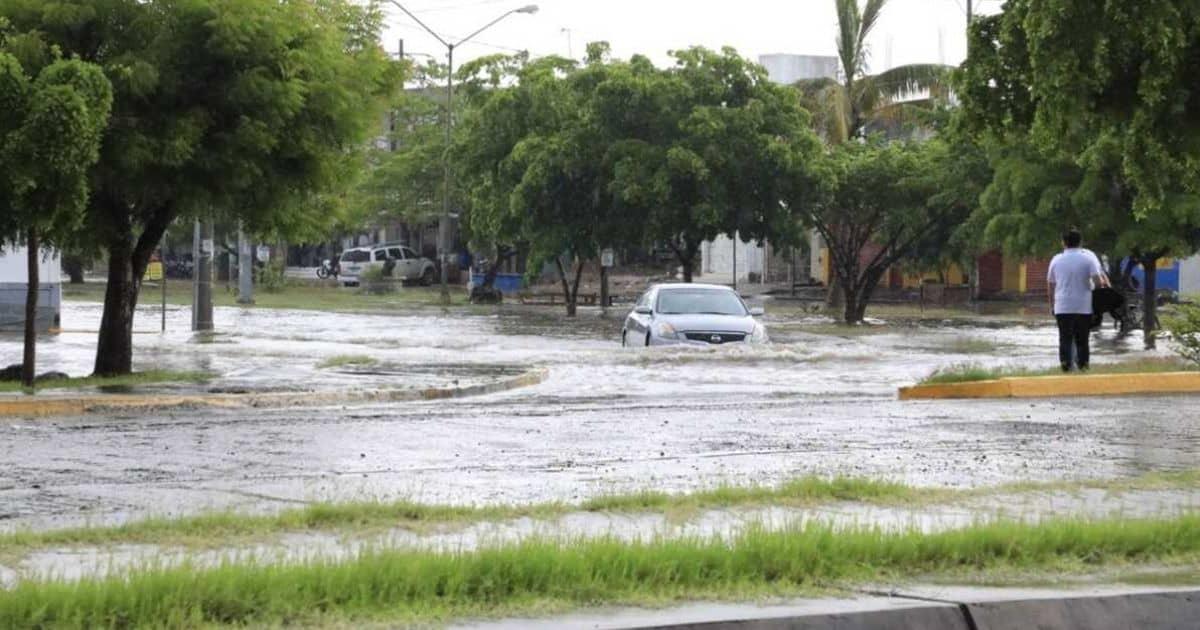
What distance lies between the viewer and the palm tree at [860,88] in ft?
170

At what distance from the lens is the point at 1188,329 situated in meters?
18.8

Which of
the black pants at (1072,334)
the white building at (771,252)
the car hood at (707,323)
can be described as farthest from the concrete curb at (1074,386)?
the white building at (771,252)

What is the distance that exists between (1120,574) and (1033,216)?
29.5m

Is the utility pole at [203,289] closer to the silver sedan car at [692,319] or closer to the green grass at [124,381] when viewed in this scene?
the silver sedan car at [692,319]

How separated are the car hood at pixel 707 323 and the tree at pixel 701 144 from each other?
57.3 feet

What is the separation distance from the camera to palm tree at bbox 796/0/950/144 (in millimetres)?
51938

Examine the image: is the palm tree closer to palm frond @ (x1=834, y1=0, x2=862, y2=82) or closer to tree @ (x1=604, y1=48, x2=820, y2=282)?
palm frond @ (x1=834, y1=0, x2=862, y2=82)

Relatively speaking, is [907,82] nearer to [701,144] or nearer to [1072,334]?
[701,144]

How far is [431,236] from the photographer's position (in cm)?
9012

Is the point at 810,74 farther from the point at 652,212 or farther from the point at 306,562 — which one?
the point at 306,562

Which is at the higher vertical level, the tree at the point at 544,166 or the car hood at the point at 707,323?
the tree at the point at 544,166

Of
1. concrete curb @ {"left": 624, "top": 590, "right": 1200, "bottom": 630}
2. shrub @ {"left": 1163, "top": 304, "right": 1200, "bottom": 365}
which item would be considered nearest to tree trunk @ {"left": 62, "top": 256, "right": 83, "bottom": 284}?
shrub @ {"left": 1163, "top": 304, "right": 1200, "bottom": 365}

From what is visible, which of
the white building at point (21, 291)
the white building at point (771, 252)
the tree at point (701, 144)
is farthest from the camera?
the white building at point (771, 252)

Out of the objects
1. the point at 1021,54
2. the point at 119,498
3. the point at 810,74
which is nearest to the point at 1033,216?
the point at 1021,54
